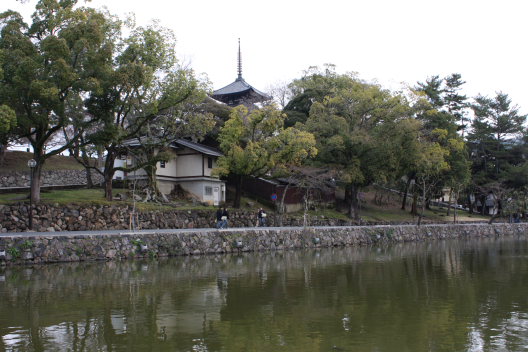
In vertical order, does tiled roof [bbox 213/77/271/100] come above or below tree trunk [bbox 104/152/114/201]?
above

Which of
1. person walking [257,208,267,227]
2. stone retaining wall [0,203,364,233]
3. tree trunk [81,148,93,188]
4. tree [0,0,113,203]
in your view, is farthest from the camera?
person walking [257,208,267,227]

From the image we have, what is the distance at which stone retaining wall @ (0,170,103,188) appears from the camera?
41438mm

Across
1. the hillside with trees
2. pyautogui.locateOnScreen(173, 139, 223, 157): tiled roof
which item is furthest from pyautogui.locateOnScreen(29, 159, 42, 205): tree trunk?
pyautogui.locateOnScreen(173, 139, 223, 157): tiled roof

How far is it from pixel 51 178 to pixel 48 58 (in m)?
24.6

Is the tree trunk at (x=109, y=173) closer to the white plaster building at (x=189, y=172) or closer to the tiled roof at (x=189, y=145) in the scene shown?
the tiled roof at (x=189, y=145)

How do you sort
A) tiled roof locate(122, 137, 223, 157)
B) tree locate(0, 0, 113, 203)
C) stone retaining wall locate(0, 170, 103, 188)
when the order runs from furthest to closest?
1. stone retaining wall locate(0, 170, 103, 188)
2. tiled roof locate(122, 137, 223, 157)
3. tree locate(0, 0, 113, 203)

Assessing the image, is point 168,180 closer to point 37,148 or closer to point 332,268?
point 37,148

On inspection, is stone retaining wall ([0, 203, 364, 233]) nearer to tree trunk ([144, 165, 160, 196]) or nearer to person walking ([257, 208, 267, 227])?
person walking ([257, 208, 267, 227])

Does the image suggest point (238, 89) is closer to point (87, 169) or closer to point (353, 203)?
point (353, 203)

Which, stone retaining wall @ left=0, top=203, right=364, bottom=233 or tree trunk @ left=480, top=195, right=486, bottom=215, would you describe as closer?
stone retaining wall @ left=0, top=203, right=364, bottom=233

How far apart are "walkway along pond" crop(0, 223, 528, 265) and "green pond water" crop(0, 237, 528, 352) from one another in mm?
1243

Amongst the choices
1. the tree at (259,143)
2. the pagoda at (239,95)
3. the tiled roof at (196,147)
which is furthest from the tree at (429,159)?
the pagoda at (239,95)

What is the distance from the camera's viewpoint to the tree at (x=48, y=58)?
74.8 ft

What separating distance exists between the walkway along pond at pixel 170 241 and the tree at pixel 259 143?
19.1 ft
